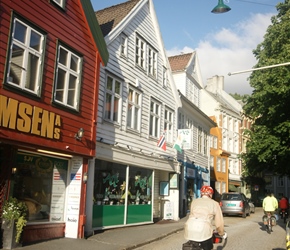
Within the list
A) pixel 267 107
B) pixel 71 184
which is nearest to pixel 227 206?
pixel 267 107

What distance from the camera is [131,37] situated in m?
16.6

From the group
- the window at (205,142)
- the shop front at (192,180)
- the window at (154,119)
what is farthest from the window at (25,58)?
the window at (205,142)

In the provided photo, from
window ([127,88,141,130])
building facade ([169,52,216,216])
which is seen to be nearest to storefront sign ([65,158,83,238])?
window ([127,88,141,130])

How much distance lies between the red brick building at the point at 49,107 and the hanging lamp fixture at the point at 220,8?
4.22 meters

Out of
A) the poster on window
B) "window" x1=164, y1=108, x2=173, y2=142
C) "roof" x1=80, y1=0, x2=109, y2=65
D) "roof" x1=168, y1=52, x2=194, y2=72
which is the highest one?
"roof" x1=168, y1=52, x2=194, y2=72

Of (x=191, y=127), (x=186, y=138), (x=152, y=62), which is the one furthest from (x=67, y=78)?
(x=191, y=127)

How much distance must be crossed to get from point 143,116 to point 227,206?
443 inches

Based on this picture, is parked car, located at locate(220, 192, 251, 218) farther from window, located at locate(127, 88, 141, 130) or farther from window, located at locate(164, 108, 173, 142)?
window, located at locate(127, 88, 141, 130)

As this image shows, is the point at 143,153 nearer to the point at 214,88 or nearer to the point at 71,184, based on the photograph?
the point at 71,184

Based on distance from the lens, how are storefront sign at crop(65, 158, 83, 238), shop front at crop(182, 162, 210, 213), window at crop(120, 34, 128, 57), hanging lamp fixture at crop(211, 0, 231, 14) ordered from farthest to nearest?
shop front at crop(182, 162, 210, 213) → window at crop(120, 34, 128, 57) → storefront sign at crop(65, 158, 83, 238) → hanging lamp fixture at crop(211, 0, 231, 14)

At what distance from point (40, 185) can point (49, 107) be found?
2.42 meters

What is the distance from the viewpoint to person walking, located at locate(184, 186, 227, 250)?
559cm

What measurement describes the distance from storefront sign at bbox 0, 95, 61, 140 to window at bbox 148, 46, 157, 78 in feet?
28.8

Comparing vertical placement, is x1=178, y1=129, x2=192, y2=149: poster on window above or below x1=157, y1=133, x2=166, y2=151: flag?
above
